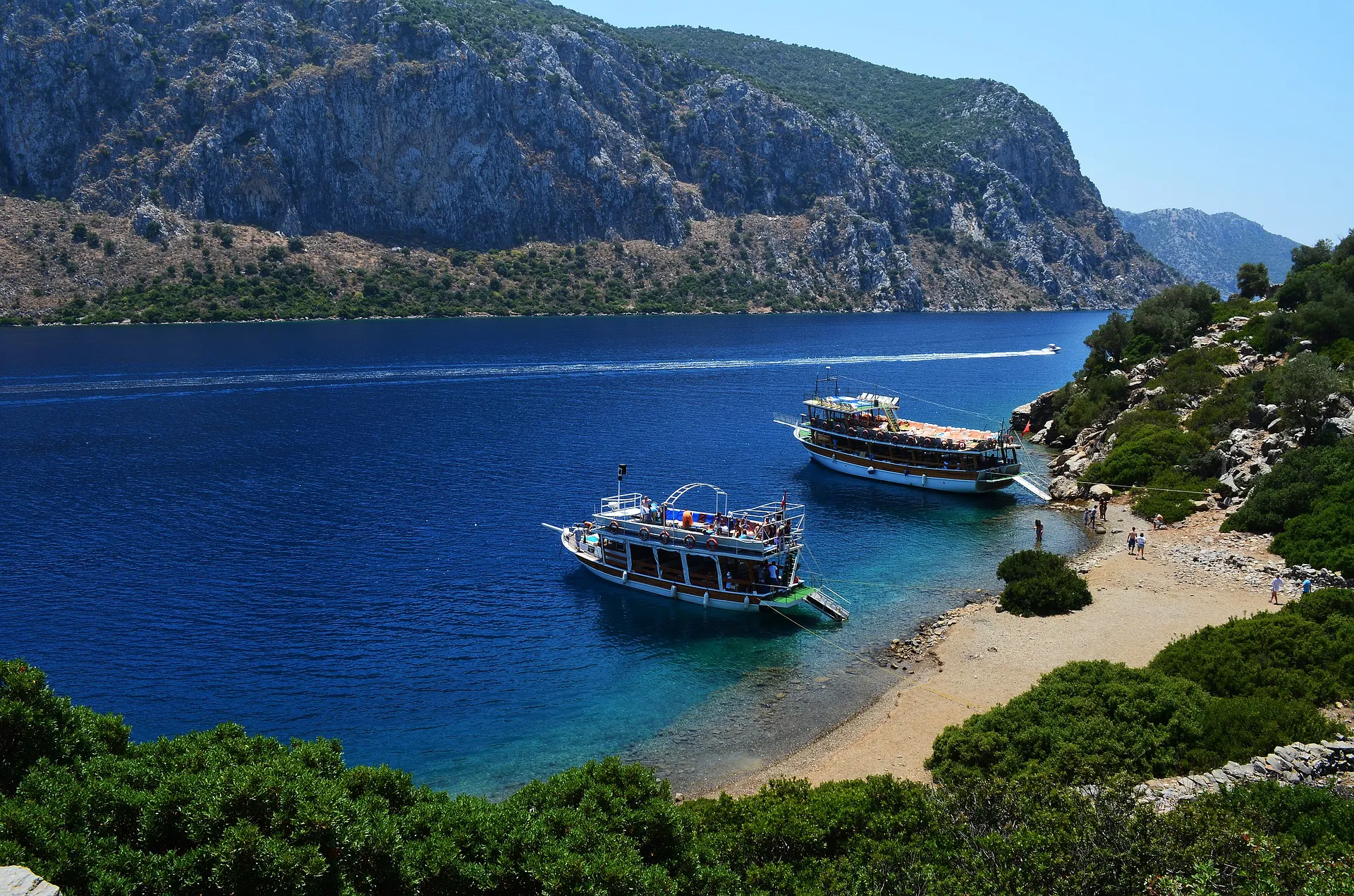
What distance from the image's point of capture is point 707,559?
50062mm

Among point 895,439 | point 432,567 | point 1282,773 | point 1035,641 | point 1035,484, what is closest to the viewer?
point 1282,773

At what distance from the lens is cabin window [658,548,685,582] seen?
167 ft

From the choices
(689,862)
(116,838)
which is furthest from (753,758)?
(116,838)

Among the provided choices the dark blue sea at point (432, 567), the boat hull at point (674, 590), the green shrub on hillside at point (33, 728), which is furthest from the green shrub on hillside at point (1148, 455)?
the green shrub on hillside at point (33, 728)

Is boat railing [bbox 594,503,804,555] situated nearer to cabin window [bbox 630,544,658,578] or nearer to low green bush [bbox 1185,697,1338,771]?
cabin window [bbox 630,544,658,578]

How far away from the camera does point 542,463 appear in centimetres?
7956

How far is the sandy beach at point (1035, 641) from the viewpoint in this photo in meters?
33.2

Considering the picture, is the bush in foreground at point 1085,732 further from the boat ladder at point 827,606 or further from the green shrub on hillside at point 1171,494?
the green shrub on hillside at point 1171,494

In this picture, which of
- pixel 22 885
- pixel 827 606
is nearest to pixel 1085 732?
pixel 827 606

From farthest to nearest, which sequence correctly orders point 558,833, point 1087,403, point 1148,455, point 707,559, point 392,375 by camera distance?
point 392,375 → point 1087,403 → point 1148,455 → point 707,559 → point 558,833

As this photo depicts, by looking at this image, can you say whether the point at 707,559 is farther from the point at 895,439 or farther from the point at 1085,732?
the point at 895,439

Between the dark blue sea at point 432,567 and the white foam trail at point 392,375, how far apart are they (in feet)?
3.30

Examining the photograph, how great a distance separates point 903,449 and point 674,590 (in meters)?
33.6

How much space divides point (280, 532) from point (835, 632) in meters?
36.4
